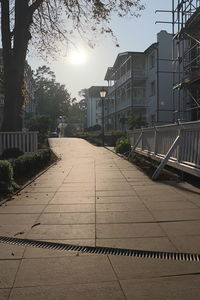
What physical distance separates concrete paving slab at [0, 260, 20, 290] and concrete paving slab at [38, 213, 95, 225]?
6.03 feet

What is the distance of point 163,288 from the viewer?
395 centimetres

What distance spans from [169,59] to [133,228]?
34653 millimetres

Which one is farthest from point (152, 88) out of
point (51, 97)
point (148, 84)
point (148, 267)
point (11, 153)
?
point (51, 97)

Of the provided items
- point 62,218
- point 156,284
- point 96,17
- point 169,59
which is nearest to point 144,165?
point 62,218

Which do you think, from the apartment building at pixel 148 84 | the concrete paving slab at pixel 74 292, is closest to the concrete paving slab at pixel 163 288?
the concrete paving slab at pixel 74 292

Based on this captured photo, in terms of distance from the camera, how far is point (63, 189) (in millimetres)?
10047

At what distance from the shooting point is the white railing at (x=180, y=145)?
9.10m

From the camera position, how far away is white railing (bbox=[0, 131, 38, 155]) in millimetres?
18281

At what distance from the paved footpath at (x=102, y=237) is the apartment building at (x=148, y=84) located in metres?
26.7

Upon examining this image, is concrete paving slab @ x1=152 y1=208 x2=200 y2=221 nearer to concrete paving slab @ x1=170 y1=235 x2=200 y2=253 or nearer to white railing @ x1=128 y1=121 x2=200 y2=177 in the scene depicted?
concrete paving slab @ x1=170 y1=235 x2=200 y2=253

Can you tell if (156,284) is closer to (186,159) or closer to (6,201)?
(6,201)

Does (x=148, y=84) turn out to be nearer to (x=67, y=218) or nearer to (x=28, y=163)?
(x=28, y=163)

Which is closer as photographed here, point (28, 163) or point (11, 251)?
point (11, 251)

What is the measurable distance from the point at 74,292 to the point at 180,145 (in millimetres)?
6868
